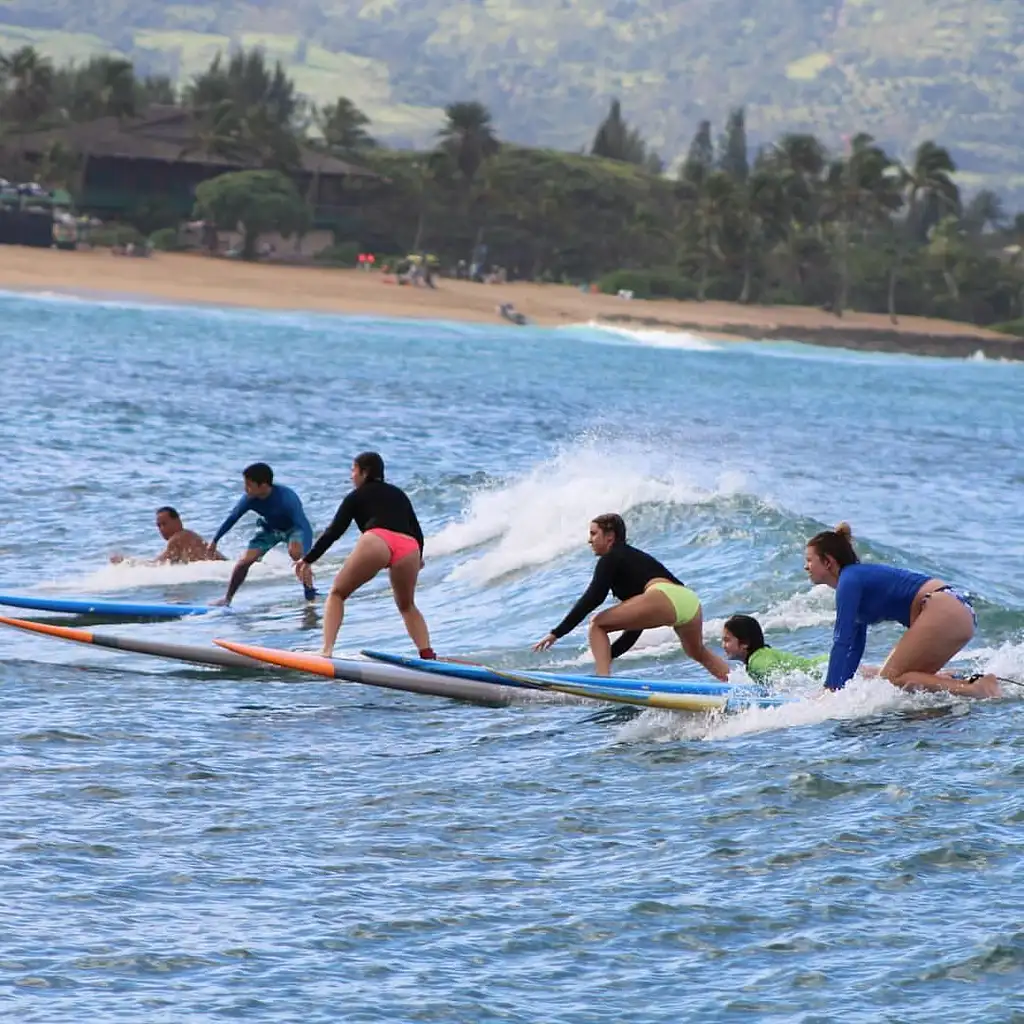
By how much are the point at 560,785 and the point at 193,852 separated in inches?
95.6

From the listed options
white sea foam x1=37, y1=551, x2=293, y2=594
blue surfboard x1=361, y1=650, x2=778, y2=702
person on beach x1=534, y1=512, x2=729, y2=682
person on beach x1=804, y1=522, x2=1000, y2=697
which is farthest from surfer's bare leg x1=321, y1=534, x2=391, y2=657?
white sea foam x1=37, y1=551, x2=293, y2=594

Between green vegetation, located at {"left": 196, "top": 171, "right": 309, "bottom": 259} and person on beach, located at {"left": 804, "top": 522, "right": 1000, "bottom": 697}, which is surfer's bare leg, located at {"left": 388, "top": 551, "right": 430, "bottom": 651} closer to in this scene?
person on beach, located at {"left": 804, "top": 522, "right": 1000, "bottom": 697}

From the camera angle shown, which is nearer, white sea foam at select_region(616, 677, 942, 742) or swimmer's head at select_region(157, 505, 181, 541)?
white sea foam at select_region(616, 677, 942, 742)

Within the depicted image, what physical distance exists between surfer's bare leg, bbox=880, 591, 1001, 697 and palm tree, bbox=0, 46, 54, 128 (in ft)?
368

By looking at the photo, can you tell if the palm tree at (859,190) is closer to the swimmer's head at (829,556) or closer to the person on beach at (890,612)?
the person on beach at (890,612)

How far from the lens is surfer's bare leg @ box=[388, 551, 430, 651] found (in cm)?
1398

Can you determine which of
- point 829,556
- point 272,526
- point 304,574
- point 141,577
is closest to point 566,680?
point 829,556

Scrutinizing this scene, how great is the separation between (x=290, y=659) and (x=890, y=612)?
14.9 ft

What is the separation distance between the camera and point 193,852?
9578 millimetres

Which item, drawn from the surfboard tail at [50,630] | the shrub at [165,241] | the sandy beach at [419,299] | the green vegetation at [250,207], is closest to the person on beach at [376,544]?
the surfboard tail at [50,630]

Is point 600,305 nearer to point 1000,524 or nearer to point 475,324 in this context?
point 475,324

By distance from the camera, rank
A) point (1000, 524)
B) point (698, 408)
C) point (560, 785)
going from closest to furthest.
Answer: point (560, 785) < point (1000, 524) < point (698, 408)

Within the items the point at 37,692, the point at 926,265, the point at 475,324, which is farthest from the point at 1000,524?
the point at 926,265

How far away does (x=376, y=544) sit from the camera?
1398 centimetres
